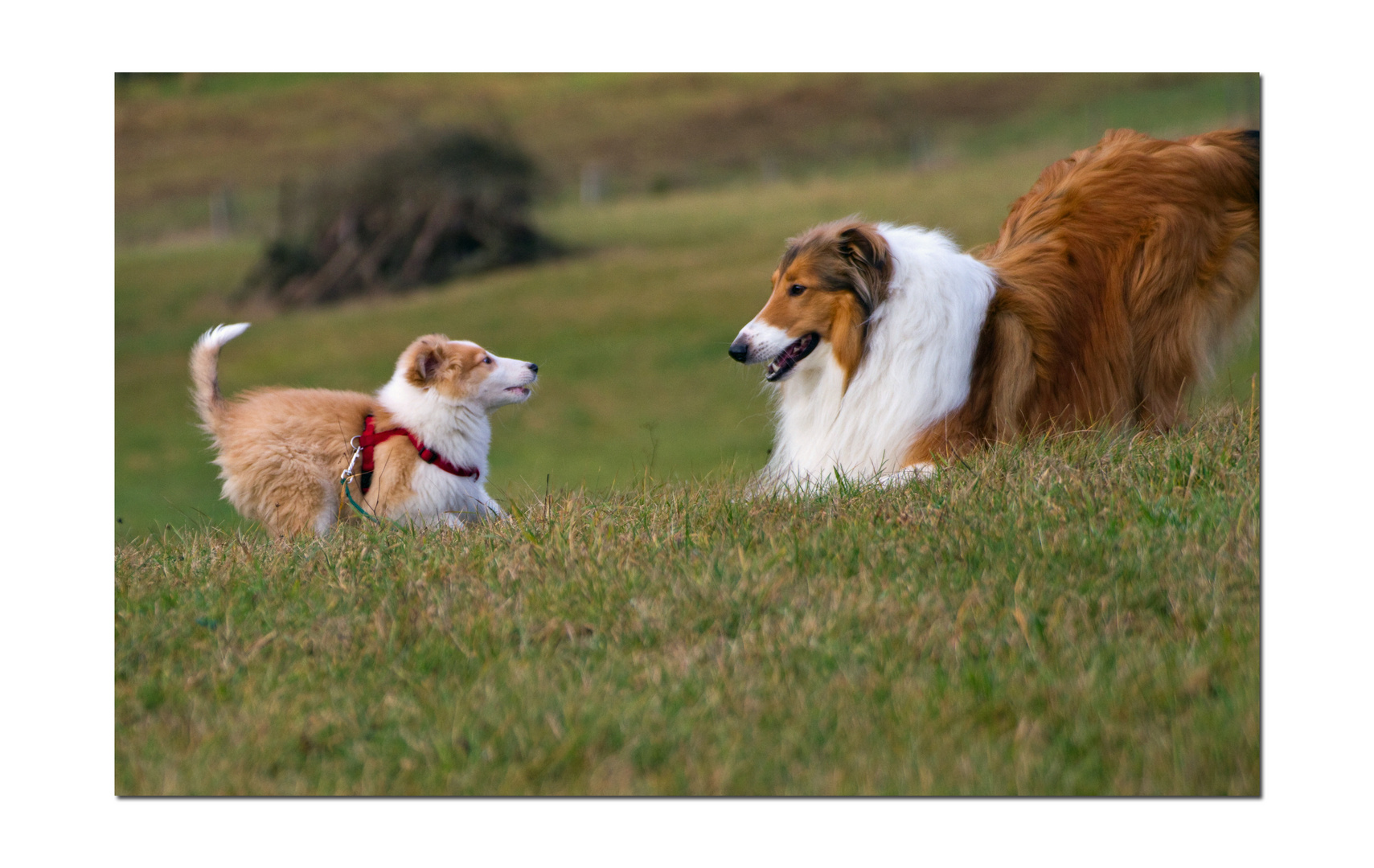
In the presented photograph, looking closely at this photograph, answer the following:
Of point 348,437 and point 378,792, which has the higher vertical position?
point 348,437

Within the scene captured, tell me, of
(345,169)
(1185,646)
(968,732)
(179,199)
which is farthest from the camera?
(345,169)

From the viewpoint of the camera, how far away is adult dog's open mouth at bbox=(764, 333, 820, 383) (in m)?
5.09

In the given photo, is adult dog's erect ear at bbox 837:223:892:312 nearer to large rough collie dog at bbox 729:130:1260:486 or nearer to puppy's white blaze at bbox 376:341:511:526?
large rough collie dog at bbox 729:130:1260:486

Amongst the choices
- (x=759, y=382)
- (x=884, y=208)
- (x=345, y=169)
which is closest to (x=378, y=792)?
(x=759, y=382)

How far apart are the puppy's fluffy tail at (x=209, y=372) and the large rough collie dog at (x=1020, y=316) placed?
223cm

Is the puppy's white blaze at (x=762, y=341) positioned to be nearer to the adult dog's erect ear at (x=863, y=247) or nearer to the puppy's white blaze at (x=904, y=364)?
the puppy's white blaze at (x=904, y=364)

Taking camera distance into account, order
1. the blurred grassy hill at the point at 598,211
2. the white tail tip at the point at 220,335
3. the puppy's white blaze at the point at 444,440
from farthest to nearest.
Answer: the blurred grassy hill at the point at 598,211, the white tail tip at the point at 220,335, the puppy's white blaze at the point at 444,440

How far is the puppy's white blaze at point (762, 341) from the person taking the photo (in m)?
4.98

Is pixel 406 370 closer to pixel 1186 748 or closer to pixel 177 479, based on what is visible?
pixel 1186 748

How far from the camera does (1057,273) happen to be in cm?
529

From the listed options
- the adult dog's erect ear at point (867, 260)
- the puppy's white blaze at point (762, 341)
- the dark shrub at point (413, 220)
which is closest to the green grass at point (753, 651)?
the puppy's white blaze at point (762, 341)

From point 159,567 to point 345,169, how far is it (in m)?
7.25

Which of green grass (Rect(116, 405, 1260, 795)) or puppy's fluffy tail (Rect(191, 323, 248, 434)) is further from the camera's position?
puppy's fluffy tail (Rect(191, 323, 248, 434))

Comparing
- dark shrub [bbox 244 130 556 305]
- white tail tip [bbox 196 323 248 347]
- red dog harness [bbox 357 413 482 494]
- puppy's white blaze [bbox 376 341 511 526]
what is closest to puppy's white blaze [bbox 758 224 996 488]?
puppy's white blaze [bbox 376 341 511 526]
